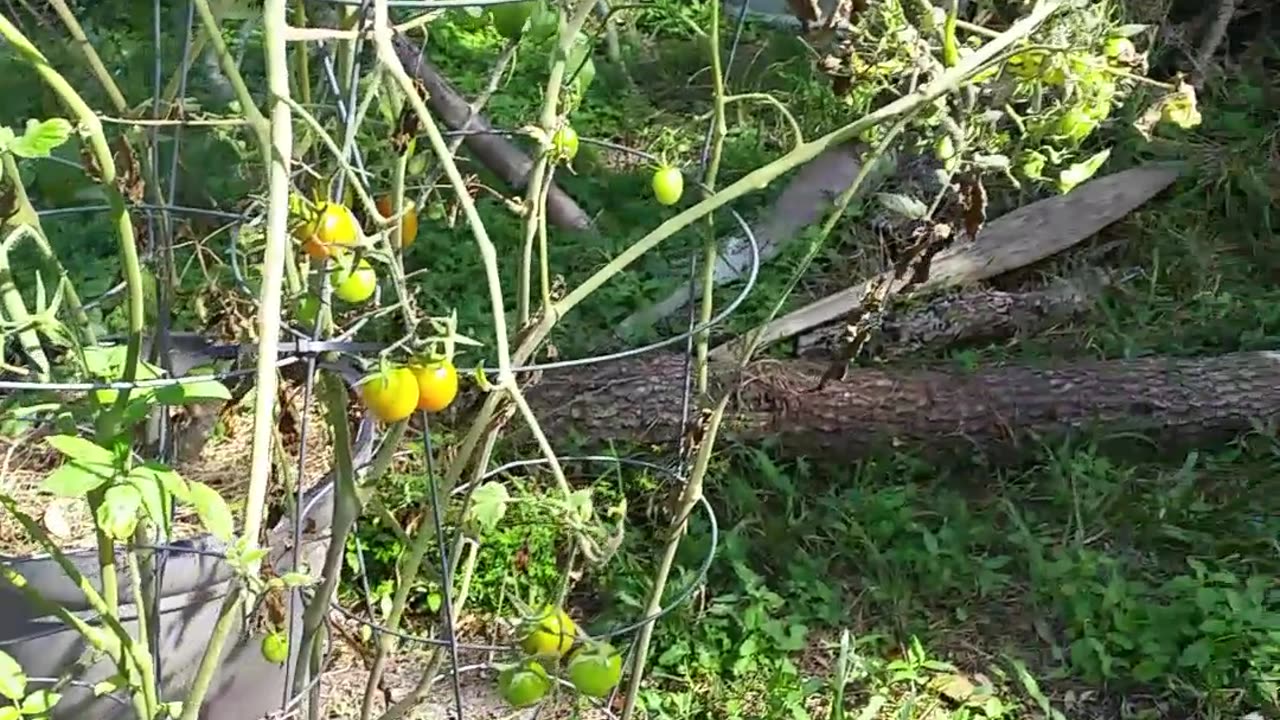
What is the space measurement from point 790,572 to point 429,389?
4.64ft

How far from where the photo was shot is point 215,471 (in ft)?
7.12

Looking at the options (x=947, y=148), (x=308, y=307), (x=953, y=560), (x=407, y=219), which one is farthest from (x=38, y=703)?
(x=953, y=560)

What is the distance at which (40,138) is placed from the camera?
101 cm

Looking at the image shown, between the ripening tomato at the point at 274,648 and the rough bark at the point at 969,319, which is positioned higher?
the ripening tomato at the point at 274,648

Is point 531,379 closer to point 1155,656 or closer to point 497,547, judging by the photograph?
point 497,547

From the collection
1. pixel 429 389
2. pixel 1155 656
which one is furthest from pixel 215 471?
pixel 1155 656

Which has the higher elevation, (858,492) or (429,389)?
(429,389)

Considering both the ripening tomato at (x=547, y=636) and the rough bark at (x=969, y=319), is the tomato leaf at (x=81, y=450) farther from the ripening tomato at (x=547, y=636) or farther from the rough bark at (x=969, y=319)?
the rough bark at (x=969, y=319)

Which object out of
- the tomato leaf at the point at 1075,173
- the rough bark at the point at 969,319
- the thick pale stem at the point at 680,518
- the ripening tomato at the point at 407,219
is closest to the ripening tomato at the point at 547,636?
the thick pale stem at the point at 680,518

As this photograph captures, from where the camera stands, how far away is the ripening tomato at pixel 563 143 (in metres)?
1.24

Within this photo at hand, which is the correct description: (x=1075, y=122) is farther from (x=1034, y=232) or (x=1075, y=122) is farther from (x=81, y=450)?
(x=1034, y=232)

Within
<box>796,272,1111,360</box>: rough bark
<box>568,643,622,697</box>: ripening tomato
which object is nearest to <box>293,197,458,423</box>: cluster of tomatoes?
<box>568,643,622,697</box>: ripening tomato

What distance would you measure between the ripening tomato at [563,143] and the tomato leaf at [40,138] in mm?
413

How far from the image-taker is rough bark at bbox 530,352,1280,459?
2566 millimetres
